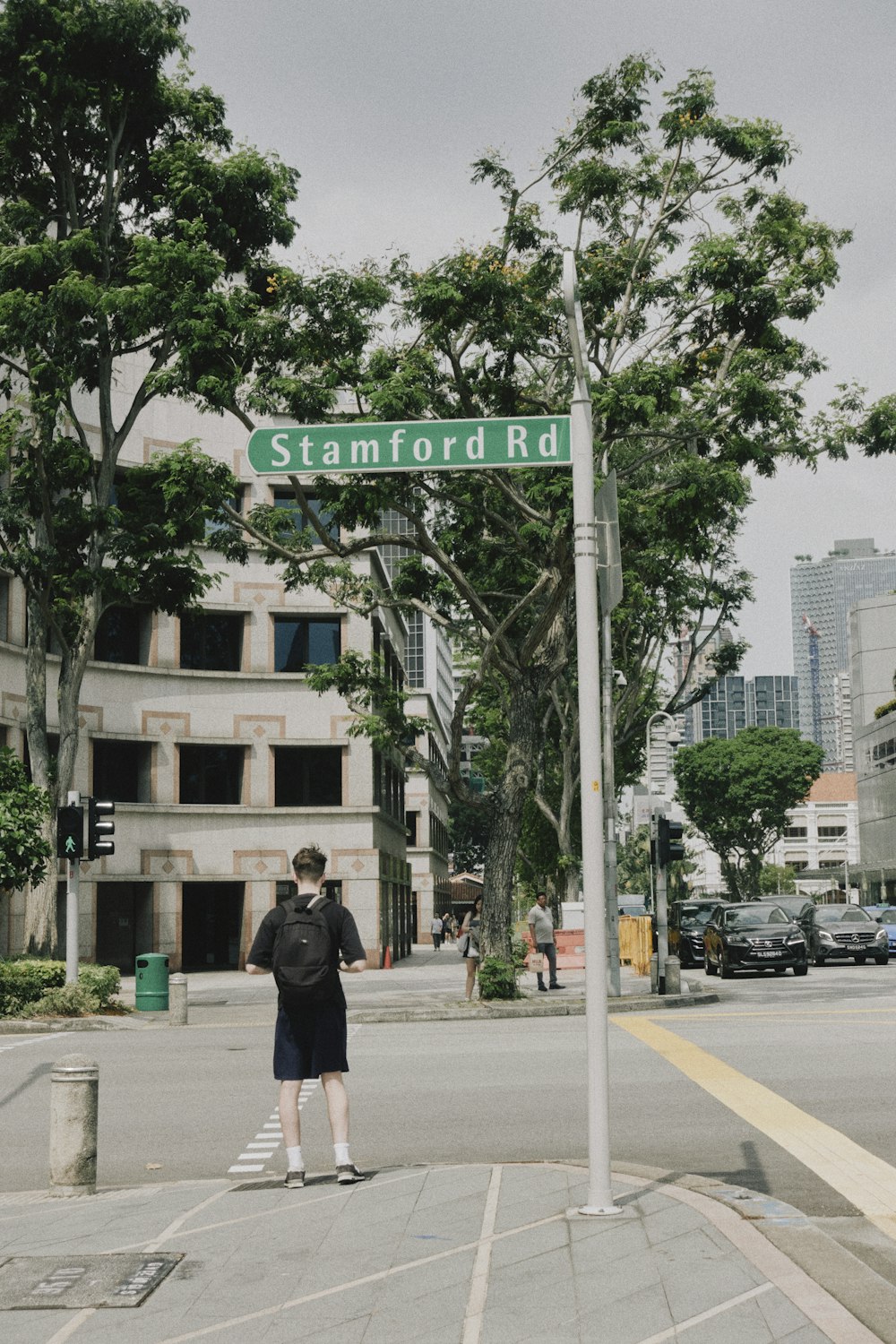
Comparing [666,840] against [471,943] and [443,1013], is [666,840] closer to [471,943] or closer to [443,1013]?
[471,943]

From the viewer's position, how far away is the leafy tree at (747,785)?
77.9 metres

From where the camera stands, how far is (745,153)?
2183cm

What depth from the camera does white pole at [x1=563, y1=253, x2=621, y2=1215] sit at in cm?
684

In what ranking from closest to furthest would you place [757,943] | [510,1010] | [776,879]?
[510,1010]
[757,943]
[776,879]

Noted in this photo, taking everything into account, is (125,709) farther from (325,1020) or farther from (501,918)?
(325,1020)

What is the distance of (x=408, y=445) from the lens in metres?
8.06

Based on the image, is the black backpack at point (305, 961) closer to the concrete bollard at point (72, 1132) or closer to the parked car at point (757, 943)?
the concrete bollard at point (72, 1132)

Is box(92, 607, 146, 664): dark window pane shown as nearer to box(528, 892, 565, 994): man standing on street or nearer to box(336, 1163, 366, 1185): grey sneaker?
box(528, 892, 565, 994): man standing on street

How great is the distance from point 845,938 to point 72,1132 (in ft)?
99.9

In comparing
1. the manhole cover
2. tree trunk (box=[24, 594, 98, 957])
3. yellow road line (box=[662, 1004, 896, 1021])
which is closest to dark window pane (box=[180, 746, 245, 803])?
tree trunk (box=[24, 594, 98, 957])

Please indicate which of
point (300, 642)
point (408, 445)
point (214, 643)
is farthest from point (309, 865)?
point (300, 642)

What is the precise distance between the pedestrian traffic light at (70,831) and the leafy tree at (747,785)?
196ft


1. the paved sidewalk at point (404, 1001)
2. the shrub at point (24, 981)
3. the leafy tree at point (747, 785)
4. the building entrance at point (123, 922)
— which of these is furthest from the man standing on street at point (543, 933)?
the leafy tree at point (747, 785)

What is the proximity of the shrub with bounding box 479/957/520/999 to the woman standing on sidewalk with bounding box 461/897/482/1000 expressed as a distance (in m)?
0.47
